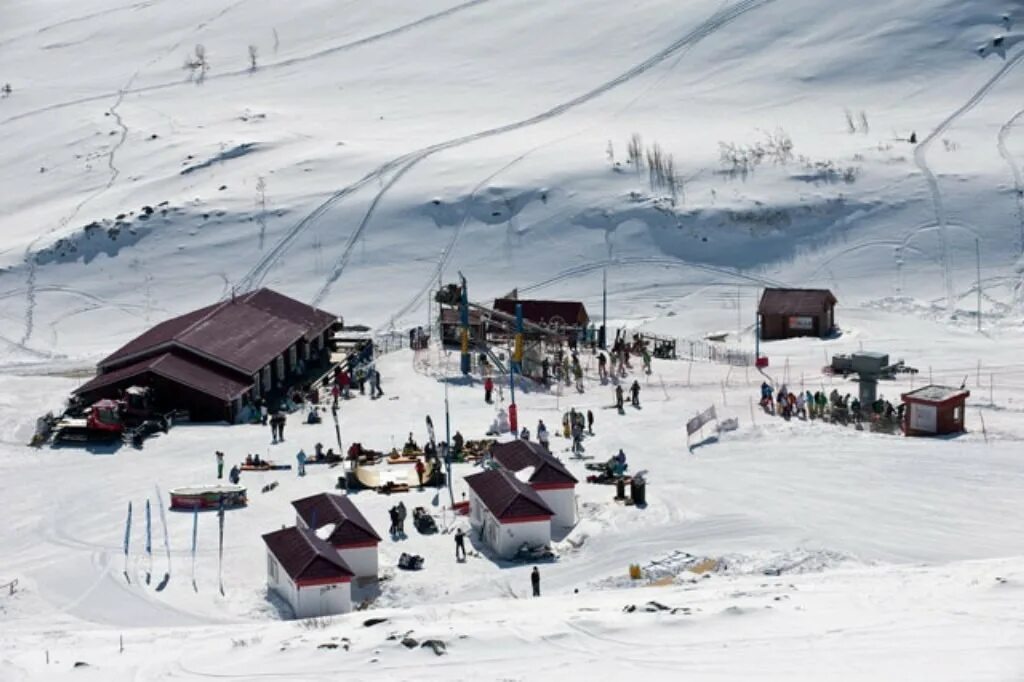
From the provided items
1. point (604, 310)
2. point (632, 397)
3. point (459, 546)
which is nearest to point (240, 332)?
point (632, 397)

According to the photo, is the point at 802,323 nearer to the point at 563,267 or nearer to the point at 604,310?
the point at 604,310

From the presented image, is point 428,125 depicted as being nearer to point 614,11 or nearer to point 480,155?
point 480,155

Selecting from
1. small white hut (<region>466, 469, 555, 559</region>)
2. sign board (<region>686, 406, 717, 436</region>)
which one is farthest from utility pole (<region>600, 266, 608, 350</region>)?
small white hut (<region>466, 469, 555, 559</region>)

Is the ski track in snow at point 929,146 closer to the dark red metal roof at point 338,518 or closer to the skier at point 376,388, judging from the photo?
the skier at point 376,388

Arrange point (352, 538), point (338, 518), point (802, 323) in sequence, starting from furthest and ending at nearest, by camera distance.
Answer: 1. point (802, 323)
2. point (338, 518)
3. point (352, 538)

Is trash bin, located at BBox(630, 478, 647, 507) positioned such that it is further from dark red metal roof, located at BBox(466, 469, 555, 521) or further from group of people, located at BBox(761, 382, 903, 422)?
group of people, located at BBox(761, 382, 903, 422)

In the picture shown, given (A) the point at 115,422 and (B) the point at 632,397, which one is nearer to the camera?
(A) the point at 115,422

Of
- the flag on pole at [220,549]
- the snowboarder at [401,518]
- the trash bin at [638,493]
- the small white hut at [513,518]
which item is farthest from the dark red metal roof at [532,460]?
the flag on pole at [220,549]
